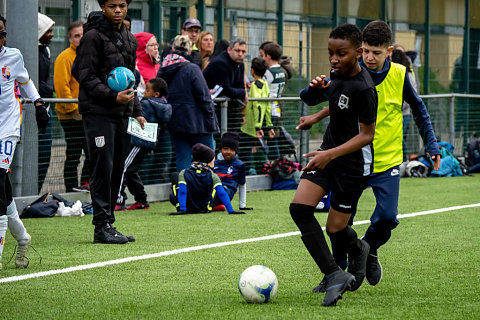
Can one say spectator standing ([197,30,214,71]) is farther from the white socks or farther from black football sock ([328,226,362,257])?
black football sock ([328,226,362,257])

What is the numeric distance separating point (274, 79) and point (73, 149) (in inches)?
169

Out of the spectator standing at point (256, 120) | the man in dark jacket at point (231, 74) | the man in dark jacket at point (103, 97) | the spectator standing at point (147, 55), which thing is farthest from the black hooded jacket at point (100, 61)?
the spectator standing at point (256, 120)

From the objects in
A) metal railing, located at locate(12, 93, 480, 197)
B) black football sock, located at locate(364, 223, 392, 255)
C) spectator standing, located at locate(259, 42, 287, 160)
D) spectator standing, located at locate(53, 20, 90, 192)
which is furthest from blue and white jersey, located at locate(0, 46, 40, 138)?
spectator standing, located at locate(259, 42, 287, 160)

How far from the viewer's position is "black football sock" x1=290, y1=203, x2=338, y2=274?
5.86 meters

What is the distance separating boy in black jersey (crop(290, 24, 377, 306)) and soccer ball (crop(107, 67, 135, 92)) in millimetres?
2918

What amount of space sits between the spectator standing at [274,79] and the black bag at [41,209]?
4427mm

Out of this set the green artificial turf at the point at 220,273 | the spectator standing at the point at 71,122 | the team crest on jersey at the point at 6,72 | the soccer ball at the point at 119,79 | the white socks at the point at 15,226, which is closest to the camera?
the green artificial turf at the point at 220,273

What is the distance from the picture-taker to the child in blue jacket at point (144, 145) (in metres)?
11.5

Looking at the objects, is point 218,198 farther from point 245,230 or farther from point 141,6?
point 141,6

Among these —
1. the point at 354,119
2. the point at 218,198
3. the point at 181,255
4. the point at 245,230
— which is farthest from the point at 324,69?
the point at 354,119

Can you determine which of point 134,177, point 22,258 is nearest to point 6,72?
point 22,258

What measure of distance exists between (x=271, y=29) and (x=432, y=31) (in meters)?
6.43

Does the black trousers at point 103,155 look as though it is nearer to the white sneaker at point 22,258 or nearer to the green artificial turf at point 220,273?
the green artificial turf at point 220,273

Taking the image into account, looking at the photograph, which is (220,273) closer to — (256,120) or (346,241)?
(346,241)
